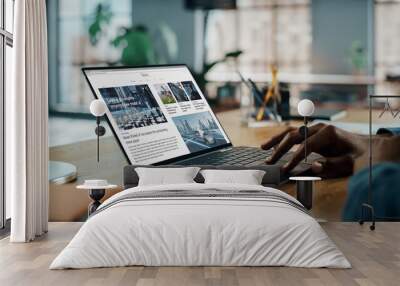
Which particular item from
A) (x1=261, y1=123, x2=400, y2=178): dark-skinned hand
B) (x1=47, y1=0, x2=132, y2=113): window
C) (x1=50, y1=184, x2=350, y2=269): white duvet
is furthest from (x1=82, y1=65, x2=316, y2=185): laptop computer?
(x1=50, y1=184, x2=350, y2=269): white duvet

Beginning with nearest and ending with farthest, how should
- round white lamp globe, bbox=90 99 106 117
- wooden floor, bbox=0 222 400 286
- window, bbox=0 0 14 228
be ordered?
wooden floor, bbox=0 222 400 286, window, bbox=0 0 14 228, round white lamp globe, bbox=90 99 106 117

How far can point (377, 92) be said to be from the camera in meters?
8.38

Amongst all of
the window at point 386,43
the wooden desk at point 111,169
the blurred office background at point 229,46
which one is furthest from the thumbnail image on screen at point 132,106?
the window at point 386,43

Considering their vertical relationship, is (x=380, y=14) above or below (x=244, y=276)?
above

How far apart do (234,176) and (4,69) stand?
7.74 ft

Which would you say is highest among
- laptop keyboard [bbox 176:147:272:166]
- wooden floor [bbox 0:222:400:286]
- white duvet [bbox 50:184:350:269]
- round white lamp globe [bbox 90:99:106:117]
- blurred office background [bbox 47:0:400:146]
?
blurred office background [bbox 47:0:400:146]

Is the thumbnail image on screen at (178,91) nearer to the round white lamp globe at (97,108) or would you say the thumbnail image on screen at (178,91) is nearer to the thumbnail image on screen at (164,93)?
the thumbnail image on screen at (164,93)

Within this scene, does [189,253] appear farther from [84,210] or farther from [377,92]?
[377,92]

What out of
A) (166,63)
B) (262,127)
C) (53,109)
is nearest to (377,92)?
(262,127)

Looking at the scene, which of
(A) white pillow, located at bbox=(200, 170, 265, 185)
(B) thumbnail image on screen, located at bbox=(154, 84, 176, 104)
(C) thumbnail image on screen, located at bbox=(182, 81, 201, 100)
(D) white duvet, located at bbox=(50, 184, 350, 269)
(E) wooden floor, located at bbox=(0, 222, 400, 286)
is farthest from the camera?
(C) thumbnail image on screen, located at bbox=(182, 81, 201, 100)

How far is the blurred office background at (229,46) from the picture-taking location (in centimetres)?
838

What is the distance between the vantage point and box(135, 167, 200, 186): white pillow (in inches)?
297

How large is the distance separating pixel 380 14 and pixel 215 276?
426 centimetres

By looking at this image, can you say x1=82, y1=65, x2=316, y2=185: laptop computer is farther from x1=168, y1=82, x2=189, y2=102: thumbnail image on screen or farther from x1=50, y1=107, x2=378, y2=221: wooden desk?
x1=50, y1=107, x2=378, y2=221: wooden desk
